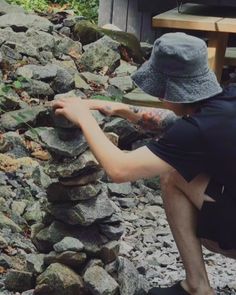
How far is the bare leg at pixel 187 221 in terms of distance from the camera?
11.4ft

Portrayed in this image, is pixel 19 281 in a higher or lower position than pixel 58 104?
lower

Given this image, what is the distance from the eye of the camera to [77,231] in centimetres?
375

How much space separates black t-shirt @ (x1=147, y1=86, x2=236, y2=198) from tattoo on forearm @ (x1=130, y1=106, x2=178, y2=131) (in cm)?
67

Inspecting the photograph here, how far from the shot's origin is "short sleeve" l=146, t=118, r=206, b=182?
3.15m

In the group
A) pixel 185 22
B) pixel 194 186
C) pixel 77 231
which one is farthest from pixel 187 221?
pixel 185 22

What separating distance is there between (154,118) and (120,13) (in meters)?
5.03

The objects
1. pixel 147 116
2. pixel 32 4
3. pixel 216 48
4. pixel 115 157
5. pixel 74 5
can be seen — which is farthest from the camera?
pixel 74 5

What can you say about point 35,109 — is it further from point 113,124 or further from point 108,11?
point 108,11

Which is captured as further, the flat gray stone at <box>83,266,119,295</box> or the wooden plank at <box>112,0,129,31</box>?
the wooden plank at <box>112,0,129,31</box>

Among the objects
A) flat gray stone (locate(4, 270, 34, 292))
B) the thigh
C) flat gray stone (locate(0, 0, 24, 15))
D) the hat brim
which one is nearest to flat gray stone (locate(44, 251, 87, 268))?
flat gray stone (locate(4, 270, 34, 292))

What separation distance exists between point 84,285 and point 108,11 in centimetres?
573

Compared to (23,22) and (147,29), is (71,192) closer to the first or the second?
(23,22)

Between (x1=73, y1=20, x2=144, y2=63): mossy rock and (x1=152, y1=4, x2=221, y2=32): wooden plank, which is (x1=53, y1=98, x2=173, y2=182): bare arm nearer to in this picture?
(x1=152, y1=4, x2=221, y2=32): wooden plank

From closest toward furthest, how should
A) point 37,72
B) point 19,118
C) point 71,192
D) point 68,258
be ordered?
point 68,258, point 71,192, point 19,118, point 37,72
